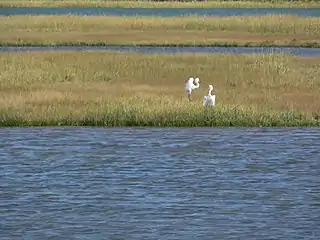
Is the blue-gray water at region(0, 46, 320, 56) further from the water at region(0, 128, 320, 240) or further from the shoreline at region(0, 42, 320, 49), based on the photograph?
the water at region(0, 128, 320, 240)

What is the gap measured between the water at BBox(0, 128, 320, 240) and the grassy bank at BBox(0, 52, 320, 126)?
13.9 inches

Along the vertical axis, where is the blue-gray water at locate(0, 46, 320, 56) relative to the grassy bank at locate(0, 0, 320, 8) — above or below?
below

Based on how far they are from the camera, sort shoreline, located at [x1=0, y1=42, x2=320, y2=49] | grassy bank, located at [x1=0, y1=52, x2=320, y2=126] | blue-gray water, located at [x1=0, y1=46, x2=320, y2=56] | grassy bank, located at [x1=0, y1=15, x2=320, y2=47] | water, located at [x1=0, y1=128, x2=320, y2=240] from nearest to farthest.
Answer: water, located at [x1=0, y1=128, x2=320, y2=240]
grassy bank, located at [x1=0, y1=52, x2=320, y2=126]
blue-gray water, located at [x1=0, y1=46, x2=320, y2=56]
shoreline, located at [x1=0, y1=42, x2=320, y2=49]
grassy bank, located at [x1=0, y1=15, x2=320, y2=47]

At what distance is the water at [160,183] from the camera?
56.2ft

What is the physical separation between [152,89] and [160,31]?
2815cm

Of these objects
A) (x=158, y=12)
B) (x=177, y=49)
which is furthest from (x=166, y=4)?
(x=177, y=49)

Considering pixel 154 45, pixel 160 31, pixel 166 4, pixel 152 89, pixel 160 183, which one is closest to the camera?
pixel 160 183

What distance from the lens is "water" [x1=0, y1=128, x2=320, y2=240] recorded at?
674 inches

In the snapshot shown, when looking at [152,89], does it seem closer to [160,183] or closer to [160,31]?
[160,183]

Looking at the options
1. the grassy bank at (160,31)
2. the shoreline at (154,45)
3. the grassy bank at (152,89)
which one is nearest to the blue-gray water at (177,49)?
the shoreline at (154,45)

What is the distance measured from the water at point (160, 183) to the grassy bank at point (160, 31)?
1090 inches

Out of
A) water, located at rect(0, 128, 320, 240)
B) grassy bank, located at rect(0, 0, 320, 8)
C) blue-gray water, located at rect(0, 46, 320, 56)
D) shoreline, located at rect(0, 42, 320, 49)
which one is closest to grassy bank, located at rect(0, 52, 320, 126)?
water, located at rect(0, 128, 320, 240)

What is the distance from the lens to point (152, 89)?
33.1 m

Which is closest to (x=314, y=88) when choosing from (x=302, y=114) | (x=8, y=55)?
(x=302, y=114)
